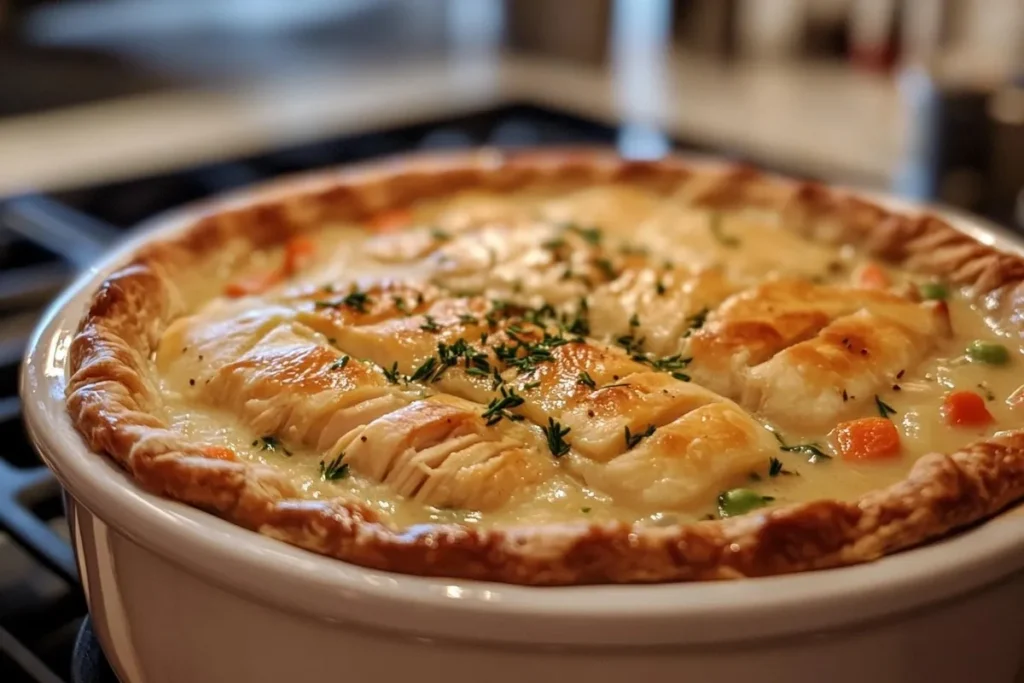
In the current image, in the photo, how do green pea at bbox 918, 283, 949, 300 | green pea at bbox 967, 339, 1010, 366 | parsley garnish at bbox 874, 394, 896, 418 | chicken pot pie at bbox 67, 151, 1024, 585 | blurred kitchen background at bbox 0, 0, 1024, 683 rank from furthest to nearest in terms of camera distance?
blurred kitchen background at bbox 0, 0, 1024, 683, green pea at bbox 918, 283, 949, 300, green pea at bbox 967, 339, 1010, 366, parsley garnish at bbox 874, 394, 896, 418, chicken pot pie at bbox 67, 151, 1024, 585

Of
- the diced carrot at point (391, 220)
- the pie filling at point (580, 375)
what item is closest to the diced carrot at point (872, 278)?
the pie filling at point (580, 375)

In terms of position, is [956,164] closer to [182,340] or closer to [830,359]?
[830,359]

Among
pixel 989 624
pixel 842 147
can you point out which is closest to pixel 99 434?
pixel 989 624

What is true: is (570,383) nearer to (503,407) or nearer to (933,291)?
(503,407)

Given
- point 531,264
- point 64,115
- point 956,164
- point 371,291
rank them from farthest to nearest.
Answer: point 64,115
point 956,164
point 531,264
point 371,291

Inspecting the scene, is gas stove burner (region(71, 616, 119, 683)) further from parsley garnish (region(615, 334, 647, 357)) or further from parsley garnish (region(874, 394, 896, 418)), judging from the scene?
parsley garnish (region(874, 394, 896, 418))

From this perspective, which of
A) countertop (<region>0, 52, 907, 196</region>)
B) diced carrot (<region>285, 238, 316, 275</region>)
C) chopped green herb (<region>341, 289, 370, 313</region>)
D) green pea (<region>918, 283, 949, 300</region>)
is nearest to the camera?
chopped green herb (<region>341, 289, 370, 313</region>)

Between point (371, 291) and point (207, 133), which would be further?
point (207, 133)

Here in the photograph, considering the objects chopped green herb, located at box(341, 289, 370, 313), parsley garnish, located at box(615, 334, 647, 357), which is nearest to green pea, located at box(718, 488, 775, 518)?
parsley garnish, located at box(615, 334, 647, 357)
